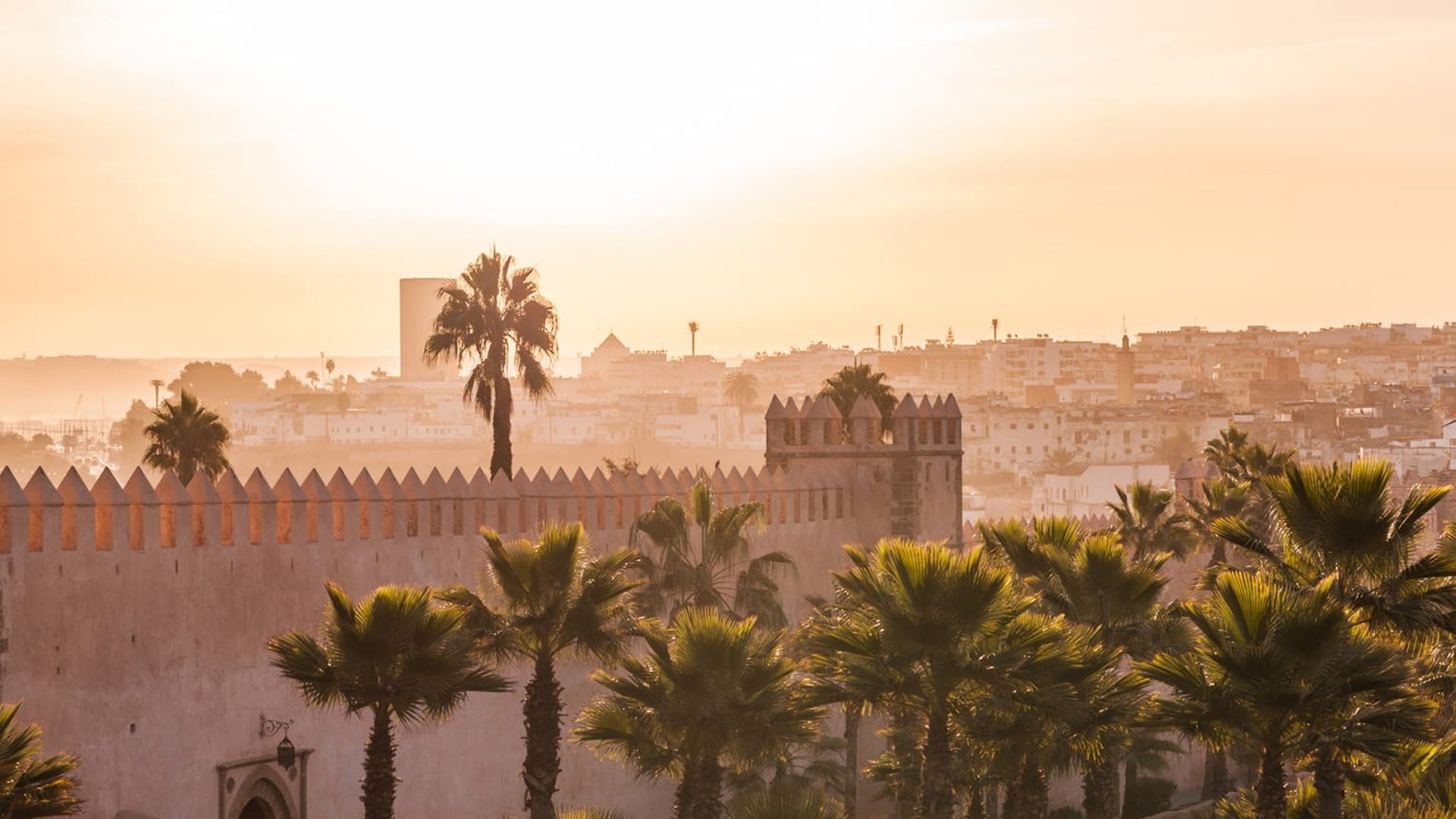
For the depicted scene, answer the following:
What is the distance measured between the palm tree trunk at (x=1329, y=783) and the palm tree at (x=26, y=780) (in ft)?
40.7

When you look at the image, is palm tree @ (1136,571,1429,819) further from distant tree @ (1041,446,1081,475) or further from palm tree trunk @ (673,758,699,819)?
distant tree @ (1041,446,1081,475)

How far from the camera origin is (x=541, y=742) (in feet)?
84.3

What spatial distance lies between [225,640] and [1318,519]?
14.3m

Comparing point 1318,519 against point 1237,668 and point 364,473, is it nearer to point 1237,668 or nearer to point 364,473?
Result: point 1237,668

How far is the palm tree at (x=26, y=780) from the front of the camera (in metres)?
19.8

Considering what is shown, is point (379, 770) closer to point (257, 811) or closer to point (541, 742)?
point (541, 742)

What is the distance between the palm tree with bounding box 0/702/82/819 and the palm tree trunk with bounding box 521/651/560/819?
590 cm

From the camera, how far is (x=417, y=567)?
30516mm

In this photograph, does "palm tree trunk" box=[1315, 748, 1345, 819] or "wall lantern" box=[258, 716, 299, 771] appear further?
"wall lantern" box=[258, 716, 299, 771]

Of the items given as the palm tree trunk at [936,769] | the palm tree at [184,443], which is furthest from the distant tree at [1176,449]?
the palm tree trunk at [936,769]

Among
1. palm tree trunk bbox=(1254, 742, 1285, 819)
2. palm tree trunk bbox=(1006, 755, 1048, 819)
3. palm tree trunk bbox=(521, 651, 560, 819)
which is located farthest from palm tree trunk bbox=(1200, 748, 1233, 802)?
palm tree trunk bbox=(1254, 742, 1285, 819)

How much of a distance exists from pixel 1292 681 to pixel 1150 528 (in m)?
20.0

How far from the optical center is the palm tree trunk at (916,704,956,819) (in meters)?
25.0

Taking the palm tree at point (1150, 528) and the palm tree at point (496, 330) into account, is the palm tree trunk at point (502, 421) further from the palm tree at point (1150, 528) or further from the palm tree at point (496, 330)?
the palm tree at point (1150, 528)
